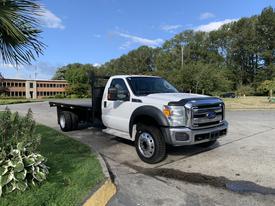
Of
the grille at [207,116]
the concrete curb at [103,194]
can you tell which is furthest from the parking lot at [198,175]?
the grille at [207,116]

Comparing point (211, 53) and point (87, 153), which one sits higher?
point (211, 53)

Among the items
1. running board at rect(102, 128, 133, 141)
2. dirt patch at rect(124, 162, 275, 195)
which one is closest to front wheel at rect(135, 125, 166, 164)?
dirt patch at rect(124, 162, 275, 195)

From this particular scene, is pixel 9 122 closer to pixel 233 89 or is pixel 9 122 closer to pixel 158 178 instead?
pixel 158 178

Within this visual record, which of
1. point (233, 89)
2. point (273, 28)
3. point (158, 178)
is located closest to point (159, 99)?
point (158, 178)

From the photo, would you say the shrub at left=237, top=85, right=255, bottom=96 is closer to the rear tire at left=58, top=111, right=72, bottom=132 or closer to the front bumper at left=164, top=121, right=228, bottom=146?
the rear tire at left=58, top=111, right=72, bottom=132

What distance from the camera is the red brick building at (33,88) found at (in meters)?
77.9

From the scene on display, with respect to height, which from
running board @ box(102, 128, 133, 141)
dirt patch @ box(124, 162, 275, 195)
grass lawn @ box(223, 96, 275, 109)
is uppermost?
running board @ box(102, 128, 133, 141)

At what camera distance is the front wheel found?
20.5ft

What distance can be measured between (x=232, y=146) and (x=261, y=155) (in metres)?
1.10

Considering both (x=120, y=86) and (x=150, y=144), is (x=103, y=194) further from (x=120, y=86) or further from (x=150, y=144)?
(x=120, y=86)

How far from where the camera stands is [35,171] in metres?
4.48

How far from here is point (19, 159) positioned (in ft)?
14.2

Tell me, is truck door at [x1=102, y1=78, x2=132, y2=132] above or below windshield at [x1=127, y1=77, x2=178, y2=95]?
below

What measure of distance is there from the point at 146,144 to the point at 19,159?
3021 mm
